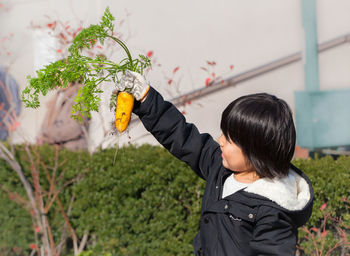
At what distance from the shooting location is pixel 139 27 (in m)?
4.82

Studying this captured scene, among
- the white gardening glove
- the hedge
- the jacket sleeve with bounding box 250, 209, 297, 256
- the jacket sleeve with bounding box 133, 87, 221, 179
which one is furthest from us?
the hedge

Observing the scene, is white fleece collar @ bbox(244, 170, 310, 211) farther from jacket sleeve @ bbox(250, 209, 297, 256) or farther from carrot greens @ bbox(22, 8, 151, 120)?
carrot greens @ bbox(22, 8, 151, 120)

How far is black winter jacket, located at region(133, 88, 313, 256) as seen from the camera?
1.68 meters

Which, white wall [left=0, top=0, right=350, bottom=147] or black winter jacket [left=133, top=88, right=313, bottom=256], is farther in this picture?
white wall [left=0, top=0, right=350, bottom=147]

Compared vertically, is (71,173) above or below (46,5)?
below

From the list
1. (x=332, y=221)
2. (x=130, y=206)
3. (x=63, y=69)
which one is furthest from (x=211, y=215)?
(x=130, y=206)

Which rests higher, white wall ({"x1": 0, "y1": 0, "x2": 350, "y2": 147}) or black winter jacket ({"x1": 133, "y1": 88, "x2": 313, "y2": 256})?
white wall ({"x1": 0, "y1": 0, "x2": 350, "y2": 147})

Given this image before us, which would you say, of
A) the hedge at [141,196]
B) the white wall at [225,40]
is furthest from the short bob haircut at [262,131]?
the white wall at [225,40]

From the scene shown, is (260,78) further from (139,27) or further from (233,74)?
(139,27)

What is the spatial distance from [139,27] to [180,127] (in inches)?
118

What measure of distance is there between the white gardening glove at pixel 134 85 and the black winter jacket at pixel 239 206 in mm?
40

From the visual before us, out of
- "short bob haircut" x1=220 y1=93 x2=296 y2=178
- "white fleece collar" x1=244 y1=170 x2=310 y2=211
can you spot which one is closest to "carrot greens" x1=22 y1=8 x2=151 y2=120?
"short bob haircut" x1=220 y1=93 x2=296 y2=178

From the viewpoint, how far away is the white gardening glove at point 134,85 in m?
1.88

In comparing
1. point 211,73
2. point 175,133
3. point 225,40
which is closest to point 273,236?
point 175,133
